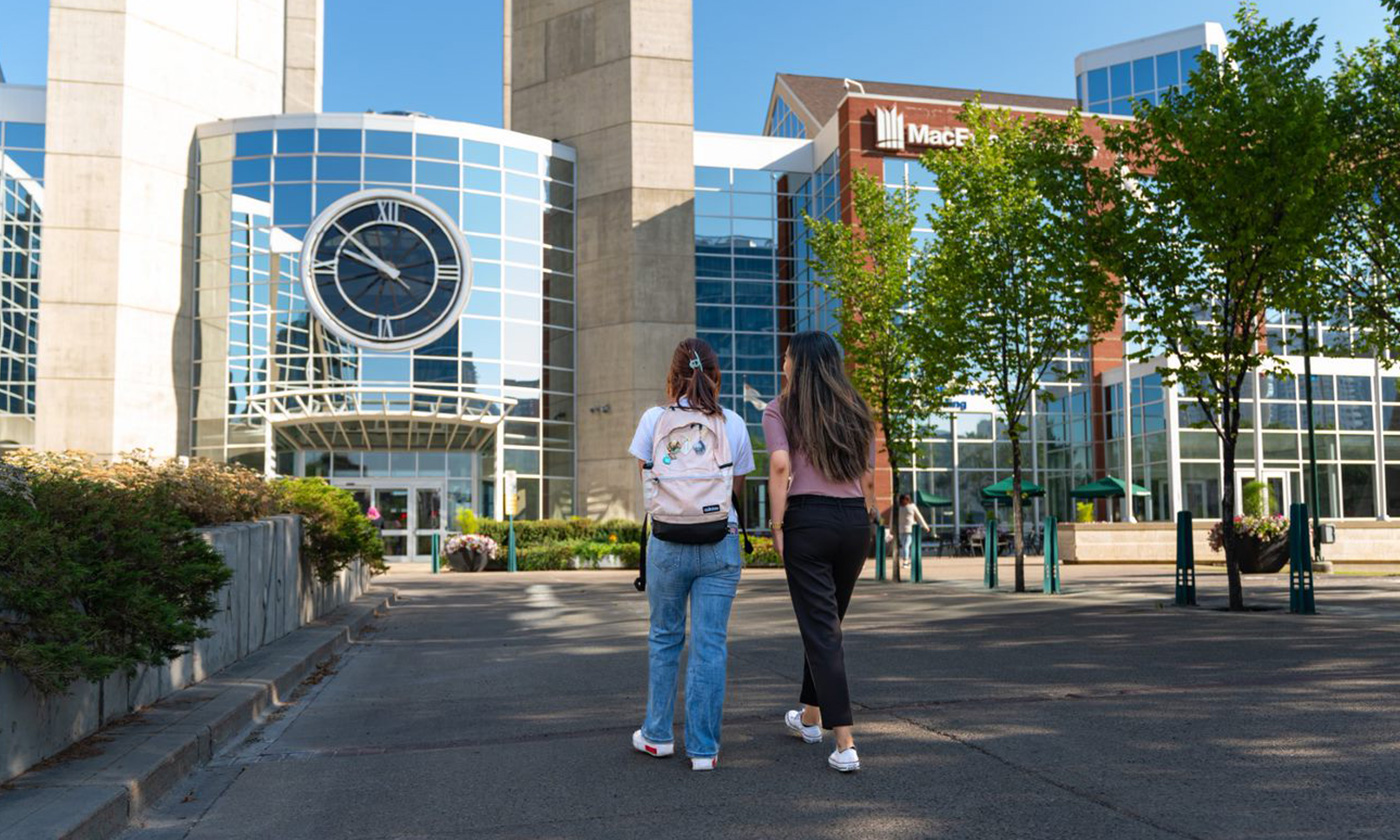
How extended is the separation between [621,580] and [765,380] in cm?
2004

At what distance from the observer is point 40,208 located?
39906mm

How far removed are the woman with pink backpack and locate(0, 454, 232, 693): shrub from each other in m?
2.36

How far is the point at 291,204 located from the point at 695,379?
3662 centimetres

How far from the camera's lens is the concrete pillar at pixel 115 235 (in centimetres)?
3769

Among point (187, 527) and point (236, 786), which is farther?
point (187, 527)

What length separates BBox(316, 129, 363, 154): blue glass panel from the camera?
3906cm

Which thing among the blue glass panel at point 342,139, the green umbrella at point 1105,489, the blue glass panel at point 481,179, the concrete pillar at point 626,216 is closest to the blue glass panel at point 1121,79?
the concrete pillar at point 626,216

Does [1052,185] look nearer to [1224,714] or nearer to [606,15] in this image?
[1224,714]

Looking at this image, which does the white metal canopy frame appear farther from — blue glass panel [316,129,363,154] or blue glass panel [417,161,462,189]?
blue glass panel [316,129,363,154]

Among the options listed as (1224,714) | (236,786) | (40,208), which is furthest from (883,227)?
(40,208)

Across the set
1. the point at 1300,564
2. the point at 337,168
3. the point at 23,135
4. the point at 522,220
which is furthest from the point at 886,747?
the point at 23,135

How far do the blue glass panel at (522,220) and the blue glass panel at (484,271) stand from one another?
33.2 inches

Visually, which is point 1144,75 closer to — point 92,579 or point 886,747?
point 886,747

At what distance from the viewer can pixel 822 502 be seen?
17.4 feet
